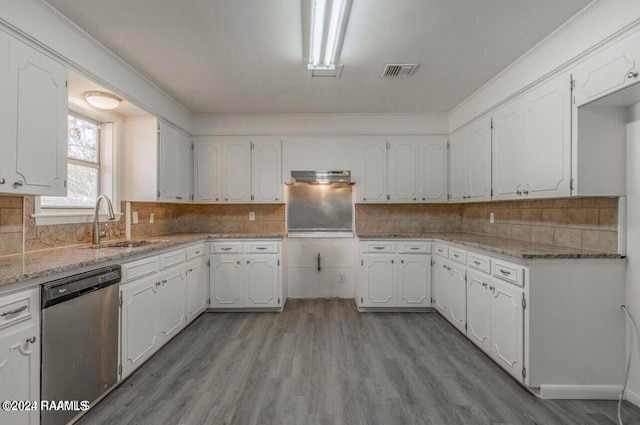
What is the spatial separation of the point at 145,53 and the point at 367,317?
332 centimetres

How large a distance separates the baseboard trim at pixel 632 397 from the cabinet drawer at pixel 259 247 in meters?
3.12

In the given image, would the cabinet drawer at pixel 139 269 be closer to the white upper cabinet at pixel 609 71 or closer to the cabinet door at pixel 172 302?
the cabinet door at pixel 172 302

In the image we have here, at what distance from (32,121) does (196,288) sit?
2087mm

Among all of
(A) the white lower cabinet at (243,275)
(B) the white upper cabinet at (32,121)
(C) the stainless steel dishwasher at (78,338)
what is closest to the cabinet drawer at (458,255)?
(A) the white lower cabinet at (243,275)

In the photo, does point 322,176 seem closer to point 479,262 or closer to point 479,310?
point 479,262

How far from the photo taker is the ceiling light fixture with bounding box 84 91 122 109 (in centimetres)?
250

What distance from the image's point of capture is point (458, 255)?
10.1ft

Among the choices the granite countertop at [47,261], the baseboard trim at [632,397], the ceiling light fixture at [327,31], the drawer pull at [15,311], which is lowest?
the baseboard trim at [632,397]

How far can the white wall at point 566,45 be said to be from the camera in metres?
1.76

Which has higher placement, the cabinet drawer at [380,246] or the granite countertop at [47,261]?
the granite countertop at [47,261]

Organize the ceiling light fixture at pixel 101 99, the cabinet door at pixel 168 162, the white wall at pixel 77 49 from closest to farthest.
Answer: the white wall at pixel 77 49 < the ceiling light fixture at pixel 101 99 < the cabinet door at pixel 168 162

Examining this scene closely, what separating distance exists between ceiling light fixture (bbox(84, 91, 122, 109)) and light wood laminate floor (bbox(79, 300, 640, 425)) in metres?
2.15

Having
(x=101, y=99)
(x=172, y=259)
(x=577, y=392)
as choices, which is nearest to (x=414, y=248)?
(x=577, y=392)

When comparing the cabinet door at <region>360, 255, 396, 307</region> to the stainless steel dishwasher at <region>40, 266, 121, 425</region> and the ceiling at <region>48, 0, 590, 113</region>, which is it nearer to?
the ceiling at <region>48, 0, 590, 113</region>
